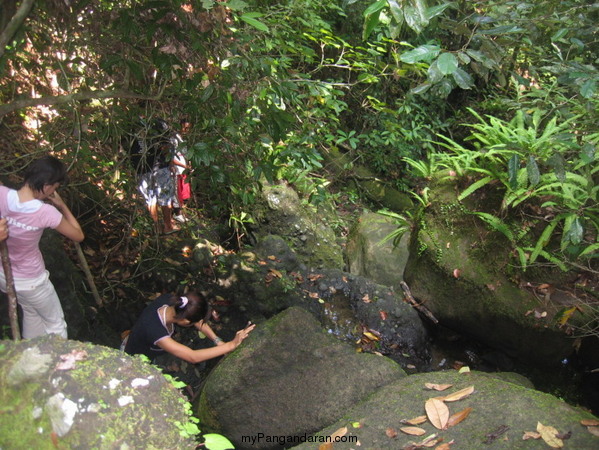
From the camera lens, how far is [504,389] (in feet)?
9.75

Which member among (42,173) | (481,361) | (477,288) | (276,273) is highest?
(42,173)

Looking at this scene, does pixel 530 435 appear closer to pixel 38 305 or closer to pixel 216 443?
pixel 216 443

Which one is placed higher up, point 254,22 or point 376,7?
point 254,22

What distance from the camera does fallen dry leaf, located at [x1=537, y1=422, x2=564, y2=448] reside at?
2436mm

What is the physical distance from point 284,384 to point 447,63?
2.73 metres

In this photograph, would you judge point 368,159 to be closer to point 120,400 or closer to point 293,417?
point 293,417

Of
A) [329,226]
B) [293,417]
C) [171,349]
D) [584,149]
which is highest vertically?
[584,149]

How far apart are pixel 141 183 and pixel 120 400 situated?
392 centimetres

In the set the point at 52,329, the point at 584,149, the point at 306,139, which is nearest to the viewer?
the point at 584,149

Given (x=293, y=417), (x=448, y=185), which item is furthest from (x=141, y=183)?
(x=448, y=185)

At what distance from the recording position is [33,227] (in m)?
3.11

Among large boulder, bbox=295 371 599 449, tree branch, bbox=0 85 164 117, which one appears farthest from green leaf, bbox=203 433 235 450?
tree branch, bbox=0 85 164 117

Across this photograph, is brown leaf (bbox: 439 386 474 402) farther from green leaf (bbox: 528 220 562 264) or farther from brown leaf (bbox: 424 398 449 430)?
green leaf (bbox: 528 220 562 264)

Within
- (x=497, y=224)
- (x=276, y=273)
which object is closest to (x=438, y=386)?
(x=497, y=224)
